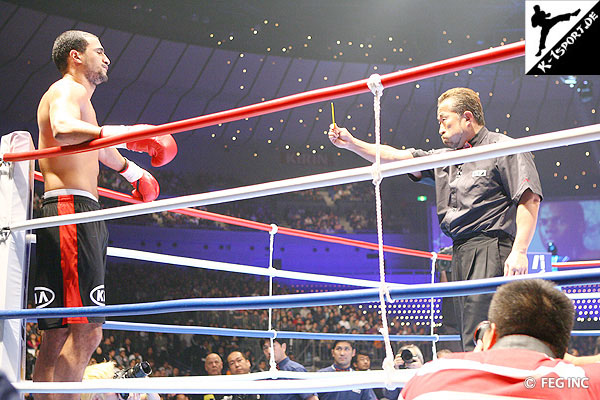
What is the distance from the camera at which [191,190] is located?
11727 mm

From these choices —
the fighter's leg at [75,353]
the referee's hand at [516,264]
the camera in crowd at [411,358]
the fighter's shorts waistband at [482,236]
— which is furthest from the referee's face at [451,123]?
the camera in crowd at [411,358]

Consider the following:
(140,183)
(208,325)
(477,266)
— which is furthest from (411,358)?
(208,325)

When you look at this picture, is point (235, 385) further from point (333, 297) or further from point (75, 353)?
point (75, 353)

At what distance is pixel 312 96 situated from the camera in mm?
1345

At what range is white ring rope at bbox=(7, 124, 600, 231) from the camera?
111 cm

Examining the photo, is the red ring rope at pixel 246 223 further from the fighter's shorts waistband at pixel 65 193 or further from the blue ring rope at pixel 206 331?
the blue ring rope at pixel 206 331

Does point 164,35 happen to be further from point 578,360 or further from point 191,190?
point 578,360

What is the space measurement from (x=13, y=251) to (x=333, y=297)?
998 mm

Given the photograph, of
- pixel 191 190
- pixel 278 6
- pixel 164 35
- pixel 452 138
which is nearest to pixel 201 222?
pixel 191 190

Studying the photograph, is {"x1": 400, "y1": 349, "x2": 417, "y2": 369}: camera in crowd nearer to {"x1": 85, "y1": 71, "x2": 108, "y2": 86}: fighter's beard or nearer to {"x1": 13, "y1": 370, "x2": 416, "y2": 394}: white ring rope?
{"x1": 13, "y1": 370, "x2": 416, "y2": 394}: white ring rope

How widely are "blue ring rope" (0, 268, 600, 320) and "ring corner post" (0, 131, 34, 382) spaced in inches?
5.1

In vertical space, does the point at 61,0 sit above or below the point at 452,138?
above

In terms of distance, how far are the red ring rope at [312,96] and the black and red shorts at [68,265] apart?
0.22 metres

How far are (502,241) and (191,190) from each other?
10.2 metres
